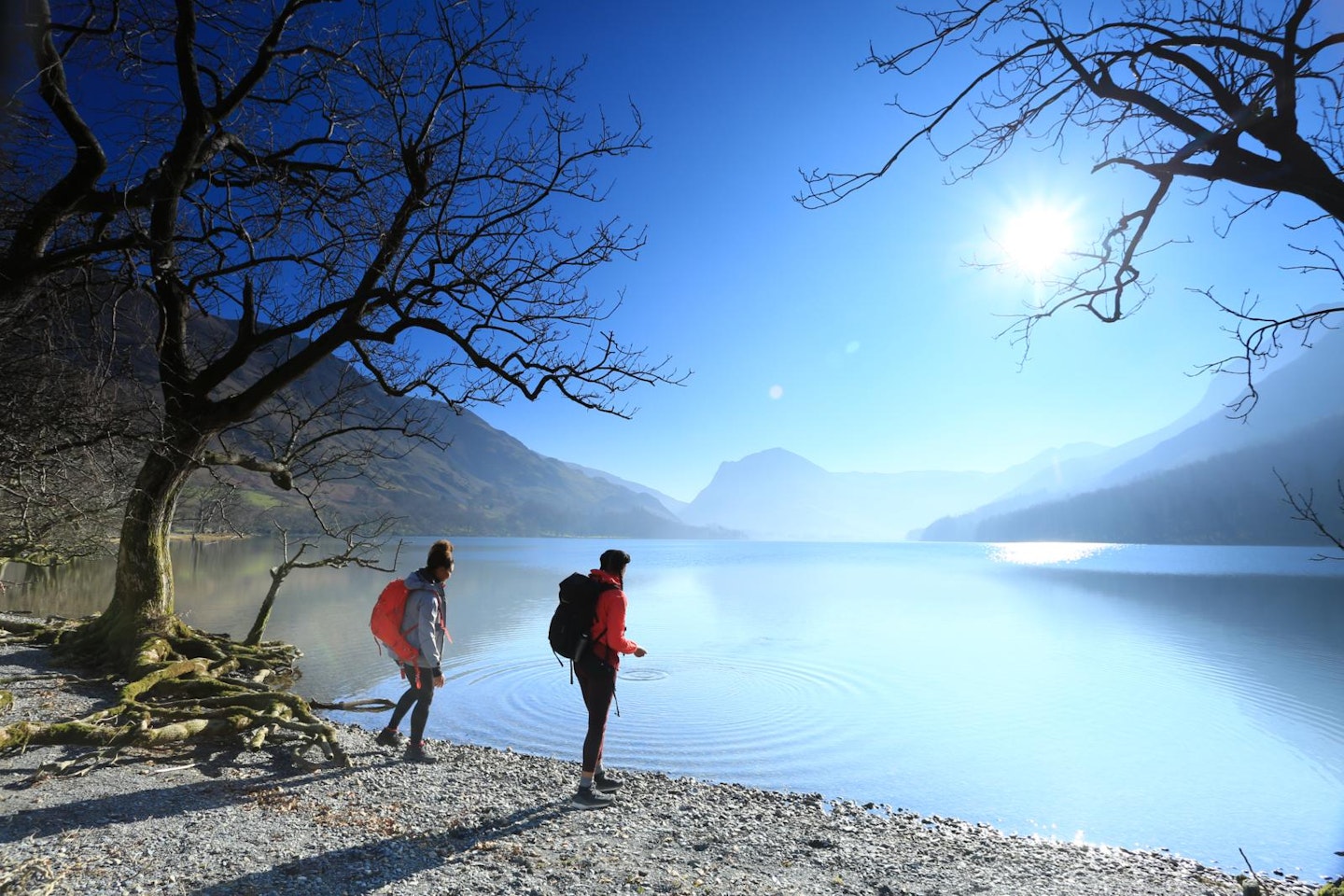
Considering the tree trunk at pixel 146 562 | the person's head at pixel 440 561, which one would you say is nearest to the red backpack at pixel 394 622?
the person's head at pixel 440 561

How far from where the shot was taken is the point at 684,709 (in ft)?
51.8

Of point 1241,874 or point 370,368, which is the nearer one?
point 1241,874

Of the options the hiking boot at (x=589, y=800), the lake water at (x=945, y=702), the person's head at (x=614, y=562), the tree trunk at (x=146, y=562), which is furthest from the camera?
the lake water at (x=945, y=702)

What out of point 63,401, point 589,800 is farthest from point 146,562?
point 589,800

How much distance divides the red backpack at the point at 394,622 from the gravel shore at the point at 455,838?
1.37 meters

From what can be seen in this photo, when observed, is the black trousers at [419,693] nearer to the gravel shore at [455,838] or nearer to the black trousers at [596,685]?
the gravel shore at [455,838]

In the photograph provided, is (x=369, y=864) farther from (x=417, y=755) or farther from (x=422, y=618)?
(x=417, y=755)

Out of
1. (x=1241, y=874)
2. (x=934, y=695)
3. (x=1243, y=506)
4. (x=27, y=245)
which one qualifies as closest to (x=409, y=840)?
(x=27, y=245)

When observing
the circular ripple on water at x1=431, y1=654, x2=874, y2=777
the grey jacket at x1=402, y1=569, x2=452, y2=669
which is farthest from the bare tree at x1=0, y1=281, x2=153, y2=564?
the circular ripple on water at x1=431, y1=654, x2=874, y2=777

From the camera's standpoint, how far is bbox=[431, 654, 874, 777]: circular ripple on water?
506 inches

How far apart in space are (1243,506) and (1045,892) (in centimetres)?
24657

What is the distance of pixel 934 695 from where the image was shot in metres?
19.0

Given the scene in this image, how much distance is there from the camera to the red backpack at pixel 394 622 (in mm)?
8062

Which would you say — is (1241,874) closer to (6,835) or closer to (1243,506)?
(6,835)
